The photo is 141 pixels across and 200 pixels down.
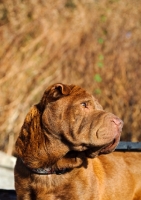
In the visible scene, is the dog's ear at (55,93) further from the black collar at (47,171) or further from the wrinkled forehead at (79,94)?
the black collar at (47,171)

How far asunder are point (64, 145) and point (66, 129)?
17cm

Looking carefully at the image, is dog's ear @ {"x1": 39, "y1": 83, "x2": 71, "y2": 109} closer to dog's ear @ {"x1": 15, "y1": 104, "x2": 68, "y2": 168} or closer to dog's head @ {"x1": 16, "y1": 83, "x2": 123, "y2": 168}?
dog's head @ {"x1": 16, "y1": 83, "x2": 123, "y2": 168}

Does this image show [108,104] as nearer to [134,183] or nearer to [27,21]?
[27,21]

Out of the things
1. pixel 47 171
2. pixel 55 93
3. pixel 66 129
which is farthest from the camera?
pixel 47 171

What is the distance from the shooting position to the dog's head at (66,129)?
15.7 feet

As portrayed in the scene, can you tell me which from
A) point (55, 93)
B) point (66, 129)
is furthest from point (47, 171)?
point (55, 93)

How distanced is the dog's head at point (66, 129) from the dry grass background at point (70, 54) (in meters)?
3.72

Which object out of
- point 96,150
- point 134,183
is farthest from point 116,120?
point 134,183

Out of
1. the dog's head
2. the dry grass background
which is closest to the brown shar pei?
the dog's head

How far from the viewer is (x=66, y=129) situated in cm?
484

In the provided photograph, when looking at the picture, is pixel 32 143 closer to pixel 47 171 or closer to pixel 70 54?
pixel 47 171

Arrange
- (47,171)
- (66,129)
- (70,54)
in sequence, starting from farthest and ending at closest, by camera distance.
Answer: (70,54), (47,171), (66,129)

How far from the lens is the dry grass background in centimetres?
900

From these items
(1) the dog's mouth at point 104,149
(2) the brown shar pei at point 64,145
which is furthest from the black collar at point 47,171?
(1) the dog's mouth at point 104,149
